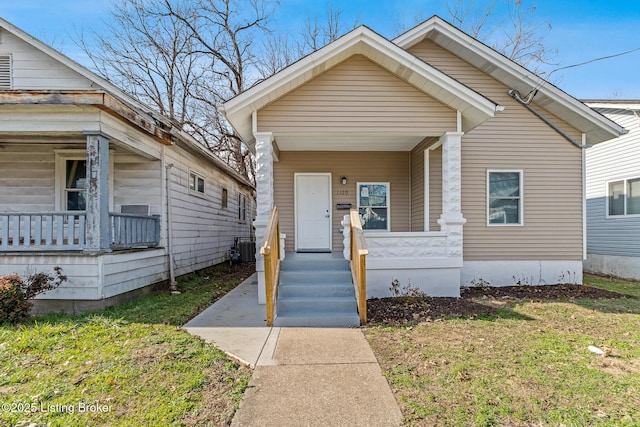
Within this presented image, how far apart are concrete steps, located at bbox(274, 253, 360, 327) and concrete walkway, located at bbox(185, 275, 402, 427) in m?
0.27

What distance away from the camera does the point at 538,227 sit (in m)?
8.35

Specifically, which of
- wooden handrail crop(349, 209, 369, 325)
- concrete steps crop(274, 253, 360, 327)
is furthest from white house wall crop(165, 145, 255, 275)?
wooden handrail crop(349, 209, 369, 325)

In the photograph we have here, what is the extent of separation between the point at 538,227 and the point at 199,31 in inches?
793

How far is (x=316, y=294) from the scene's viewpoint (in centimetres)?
582

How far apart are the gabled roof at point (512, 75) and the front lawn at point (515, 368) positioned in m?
4.61

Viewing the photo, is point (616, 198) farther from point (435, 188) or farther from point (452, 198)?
point (452, 198)

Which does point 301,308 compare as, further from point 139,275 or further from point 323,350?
point 139,275

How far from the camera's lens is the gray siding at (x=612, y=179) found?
9.70m

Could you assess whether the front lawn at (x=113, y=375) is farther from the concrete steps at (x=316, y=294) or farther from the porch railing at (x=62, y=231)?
the concrete steps at (x=316, y=294)

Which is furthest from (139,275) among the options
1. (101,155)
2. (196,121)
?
(196,121)

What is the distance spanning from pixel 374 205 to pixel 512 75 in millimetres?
4390

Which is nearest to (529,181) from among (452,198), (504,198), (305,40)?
(504,198)

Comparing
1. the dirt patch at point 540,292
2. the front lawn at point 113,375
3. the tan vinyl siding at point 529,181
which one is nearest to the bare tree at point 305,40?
the tan vinyl siding at point 529,181

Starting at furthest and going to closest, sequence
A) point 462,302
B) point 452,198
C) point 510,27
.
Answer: point 510,27 < point 452,198 < point 462,302
